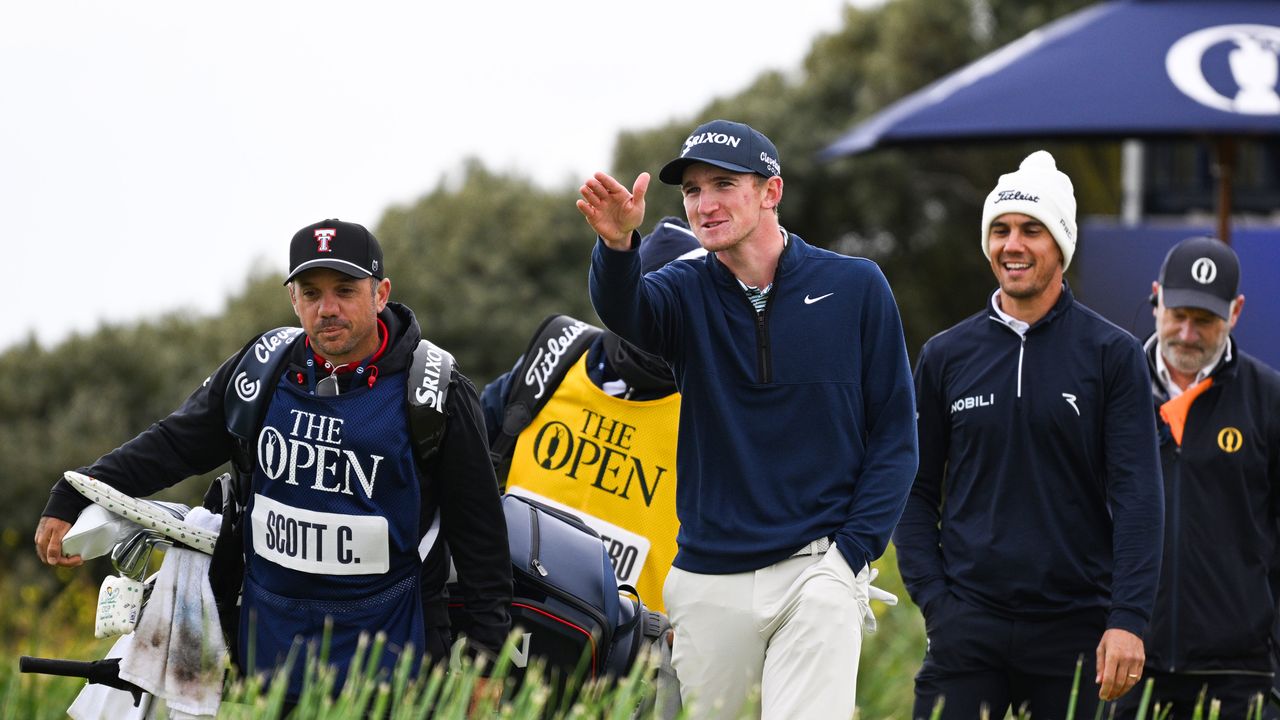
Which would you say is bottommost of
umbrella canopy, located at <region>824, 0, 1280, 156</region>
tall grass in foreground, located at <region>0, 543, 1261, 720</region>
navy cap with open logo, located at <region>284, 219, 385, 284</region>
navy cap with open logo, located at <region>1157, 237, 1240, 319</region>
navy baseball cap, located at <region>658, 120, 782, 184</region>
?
tall grass in foreground, located at <region>0, 543, 1261, 720</region>

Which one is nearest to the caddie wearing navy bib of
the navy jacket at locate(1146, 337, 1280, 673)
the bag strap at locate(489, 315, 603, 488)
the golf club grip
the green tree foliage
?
the golf club grip

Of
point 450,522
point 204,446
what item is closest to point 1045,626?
point 450,522

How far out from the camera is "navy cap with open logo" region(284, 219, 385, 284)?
4.54 metres

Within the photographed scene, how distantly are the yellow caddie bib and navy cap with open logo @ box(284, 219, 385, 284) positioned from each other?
1453 millimetres

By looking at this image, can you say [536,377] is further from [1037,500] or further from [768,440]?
[1037,500]

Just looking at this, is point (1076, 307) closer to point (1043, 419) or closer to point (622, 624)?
point (1043, 419)

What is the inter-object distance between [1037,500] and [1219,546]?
33.4 inches

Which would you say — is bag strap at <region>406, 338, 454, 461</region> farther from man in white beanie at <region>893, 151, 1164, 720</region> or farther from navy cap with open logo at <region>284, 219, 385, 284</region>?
man in white beanie at <region>893, 151, 1164, 720</region>

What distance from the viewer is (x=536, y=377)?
19.9 ft

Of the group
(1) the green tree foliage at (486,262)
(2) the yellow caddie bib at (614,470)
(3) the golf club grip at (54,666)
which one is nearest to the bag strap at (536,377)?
(2) the yellow caddie bib at (614,470)

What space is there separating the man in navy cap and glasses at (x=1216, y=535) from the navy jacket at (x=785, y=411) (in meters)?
1.36

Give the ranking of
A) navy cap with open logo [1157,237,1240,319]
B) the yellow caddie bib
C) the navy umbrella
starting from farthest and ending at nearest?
the navy umbrella → the yellow caddie bib → navy cap with open logo [1157,237,1240,319]

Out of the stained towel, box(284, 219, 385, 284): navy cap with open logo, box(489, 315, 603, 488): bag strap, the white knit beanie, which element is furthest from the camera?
box(489, 315, 603, 488): bag strap

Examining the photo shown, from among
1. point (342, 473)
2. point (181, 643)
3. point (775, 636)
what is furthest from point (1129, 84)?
point (181, 643)
